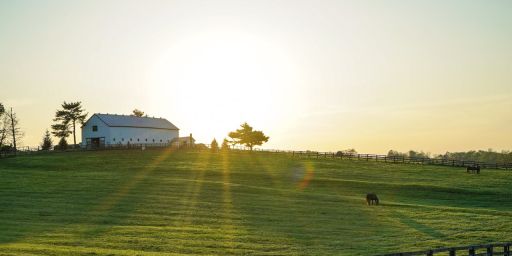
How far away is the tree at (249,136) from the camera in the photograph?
14175 centimetres

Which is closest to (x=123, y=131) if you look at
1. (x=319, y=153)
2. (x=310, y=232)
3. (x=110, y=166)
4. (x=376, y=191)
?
(x=110, y=166)

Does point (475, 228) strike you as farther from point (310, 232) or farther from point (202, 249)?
point (202, 249)

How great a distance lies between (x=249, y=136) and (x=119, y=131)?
128 ft

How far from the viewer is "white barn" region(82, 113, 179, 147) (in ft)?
367

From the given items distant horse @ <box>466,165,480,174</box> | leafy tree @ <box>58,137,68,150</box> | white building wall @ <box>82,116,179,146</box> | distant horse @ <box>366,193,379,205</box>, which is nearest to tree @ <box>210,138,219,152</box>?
white building wall @ <box>82,116,179,146</box>

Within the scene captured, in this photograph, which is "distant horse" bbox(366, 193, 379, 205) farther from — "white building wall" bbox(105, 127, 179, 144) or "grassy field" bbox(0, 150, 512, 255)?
"white building wall" bbox(105, 127, 179, 144)

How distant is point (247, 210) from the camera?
46125 millimetres

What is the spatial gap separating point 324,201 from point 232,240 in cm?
2031

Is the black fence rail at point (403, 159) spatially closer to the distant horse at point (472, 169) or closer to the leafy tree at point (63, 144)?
the distant horse at point (472, 169)

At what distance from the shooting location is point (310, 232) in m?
37.8

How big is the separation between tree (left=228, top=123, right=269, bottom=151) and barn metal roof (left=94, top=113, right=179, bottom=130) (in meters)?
20.7

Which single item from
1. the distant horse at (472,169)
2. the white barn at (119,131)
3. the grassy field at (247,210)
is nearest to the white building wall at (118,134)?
the white barn at (119,131)

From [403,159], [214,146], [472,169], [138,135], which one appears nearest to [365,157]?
[403,159]

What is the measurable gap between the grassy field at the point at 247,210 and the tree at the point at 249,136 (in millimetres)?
56704
